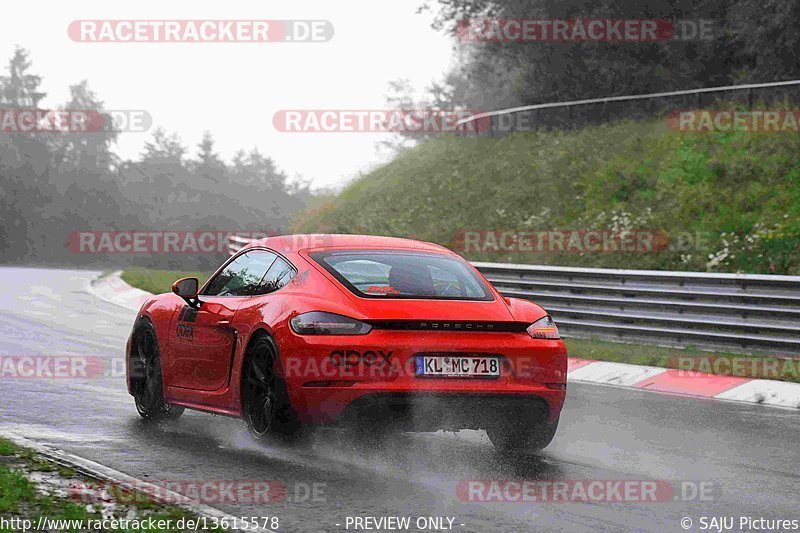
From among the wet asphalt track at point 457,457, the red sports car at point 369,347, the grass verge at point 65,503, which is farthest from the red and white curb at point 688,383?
the grass verge at point 65,503

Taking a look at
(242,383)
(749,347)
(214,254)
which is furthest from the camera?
(214,254)

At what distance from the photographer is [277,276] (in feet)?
27.6

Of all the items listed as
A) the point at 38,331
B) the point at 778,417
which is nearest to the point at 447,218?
the point at 38,331

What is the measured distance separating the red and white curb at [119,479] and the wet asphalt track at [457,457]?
6.9 inches

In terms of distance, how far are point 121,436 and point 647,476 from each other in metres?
3.59

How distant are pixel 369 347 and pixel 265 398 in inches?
35.0

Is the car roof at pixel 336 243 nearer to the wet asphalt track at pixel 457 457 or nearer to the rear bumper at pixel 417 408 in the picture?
the wet asphalt track at pixel 457 457

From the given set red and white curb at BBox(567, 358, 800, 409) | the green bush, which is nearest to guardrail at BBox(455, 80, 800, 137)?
the green bush

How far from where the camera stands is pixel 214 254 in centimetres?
9150

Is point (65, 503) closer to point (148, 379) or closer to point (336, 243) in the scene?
point (336, 243)

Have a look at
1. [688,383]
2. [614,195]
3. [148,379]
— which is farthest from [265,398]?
[614,195]

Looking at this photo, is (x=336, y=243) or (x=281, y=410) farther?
(x=336, y=243)

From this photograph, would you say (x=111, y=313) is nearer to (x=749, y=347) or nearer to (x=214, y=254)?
(x=749, y=347)

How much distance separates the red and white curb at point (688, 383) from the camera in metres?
12.2
